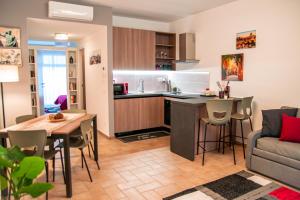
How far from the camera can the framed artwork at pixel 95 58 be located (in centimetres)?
512

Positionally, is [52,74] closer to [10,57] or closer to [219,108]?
[10,57]

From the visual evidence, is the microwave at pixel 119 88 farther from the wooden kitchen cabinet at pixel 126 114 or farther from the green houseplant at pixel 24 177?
the green houseplant at pixel 24 177

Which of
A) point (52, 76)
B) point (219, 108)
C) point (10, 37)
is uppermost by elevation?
point (10, 37)

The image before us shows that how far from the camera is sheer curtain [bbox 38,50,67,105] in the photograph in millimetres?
8352

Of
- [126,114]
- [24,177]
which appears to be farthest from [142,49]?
[24,177]

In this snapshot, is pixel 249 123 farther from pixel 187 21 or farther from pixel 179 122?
pixel 187 21

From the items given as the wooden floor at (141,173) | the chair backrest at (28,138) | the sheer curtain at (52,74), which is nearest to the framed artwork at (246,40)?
the wooden floor at (141,173)

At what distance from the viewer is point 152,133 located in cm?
533

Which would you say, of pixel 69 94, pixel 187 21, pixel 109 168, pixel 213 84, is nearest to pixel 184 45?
pixel 187 21

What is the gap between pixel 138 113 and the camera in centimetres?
514

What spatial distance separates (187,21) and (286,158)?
12.8 feet

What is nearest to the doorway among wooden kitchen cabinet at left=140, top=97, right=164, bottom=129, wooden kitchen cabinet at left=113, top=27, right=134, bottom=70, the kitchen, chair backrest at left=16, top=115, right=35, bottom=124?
the kitchen

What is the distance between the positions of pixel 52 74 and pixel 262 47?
24.2 feet

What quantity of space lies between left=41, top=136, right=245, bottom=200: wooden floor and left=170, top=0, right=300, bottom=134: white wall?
1.18m
